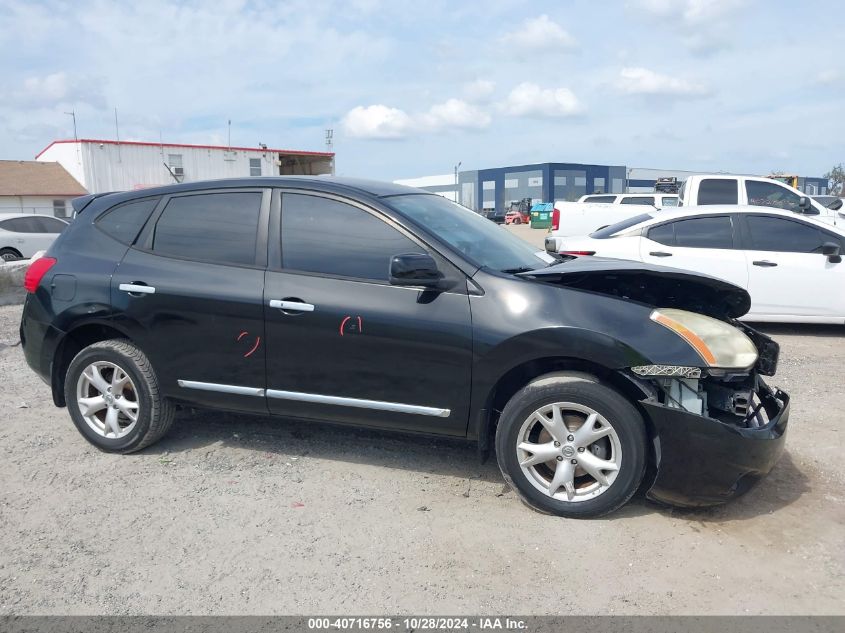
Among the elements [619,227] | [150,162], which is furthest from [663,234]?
[150,162]

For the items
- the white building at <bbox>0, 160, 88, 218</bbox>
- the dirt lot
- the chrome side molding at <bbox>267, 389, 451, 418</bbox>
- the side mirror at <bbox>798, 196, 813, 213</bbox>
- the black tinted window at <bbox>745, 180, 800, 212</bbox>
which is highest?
the white building at <bbox>0, 160, 88, 218</bbox>

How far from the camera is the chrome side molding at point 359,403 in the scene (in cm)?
382

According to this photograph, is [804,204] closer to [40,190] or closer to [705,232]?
[705,232]

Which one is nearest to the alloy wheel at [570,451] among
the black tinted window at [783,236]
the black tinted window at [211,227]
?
the black tinted window at [211,227]

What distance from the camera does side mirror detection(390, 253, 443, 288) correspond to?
11.8 feet

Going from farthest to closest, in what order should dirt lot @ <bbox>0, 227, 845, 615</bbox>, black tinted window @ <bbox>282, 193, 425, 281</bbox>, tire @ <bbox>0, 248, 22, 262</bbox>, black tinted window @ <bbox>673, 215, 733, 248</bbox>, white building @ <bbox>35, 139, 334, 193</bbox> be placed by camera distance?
1. white building @ <bbox>35, 139, 334, 193</bbox>
2. tire @ <bbox>0, 248, 22, 262</bbox>
3. black tinted window @ <bbox>673, 215, 733, 248</bbox>
4. black tinted window @ <bbox>282, 193, 425, 281</bbox>
5. dirt lot @ <bbox>0, 227, 845, 615</bbox>

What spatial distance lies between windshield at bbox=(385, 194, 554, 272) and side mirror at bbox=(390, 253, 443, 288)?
0.30 metres

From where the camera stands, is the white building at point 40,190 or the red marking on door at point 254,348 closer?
the red marking on door at point 254,348

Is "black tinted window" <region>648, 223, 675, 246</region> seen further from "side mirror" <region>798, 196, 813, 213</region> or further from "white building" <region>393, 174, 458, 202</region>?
"white building" <region>393, 174, 458, 202</region>

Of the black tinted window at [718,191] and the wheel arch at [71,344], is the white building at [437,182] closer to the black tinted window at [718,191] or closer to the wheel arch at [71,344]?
the black tinted window at [718,191]

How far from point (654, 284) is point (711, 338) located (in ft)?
1.58

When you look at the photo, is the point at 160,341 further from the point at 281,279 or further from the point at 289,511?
the point at 289,511

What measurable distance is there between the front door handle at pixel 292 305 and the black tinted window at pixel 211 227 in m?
0.34

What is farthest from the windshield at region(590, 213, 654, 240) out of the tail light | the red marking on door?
the tail light
